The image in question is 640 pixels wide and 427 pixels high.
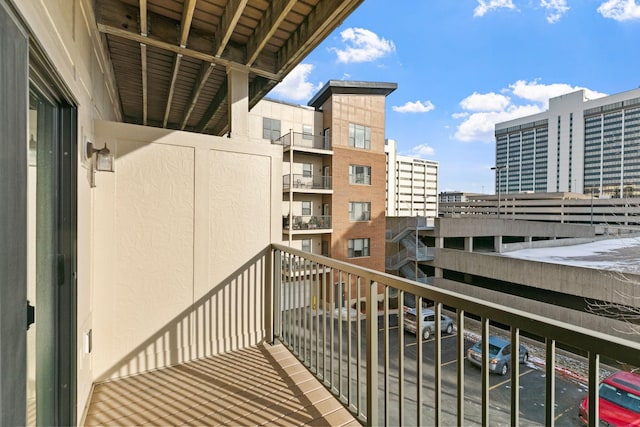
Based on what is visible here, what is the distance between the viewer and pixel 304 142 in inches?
566

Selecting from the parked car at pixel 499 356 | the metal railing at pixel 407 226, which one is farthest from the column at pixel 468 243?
the parked car at pixel 499 356

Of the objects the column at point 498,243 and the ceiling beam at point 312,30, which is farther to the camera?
the column at point 498,243

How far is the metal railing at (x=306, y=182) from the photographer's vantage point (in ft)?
44.6

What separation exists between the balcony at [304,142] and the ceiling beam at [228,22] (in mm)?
10717

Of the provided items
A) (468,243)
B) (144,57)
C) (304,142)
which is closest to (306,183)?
(304,142)

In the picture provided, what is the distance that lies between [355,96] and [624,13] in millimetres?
12503

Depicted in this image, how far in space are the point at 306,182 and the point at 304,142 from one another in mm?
1933

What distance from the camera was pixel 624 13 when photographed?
533 inches

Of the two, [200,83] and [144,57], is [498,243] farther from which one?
[144,57]

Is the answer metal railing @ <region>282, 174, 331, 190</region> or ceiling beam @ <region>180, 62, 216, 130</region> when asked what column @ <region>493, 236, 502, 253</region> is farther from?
ceiling beam @ <region>180, 62, 216, 130</region>

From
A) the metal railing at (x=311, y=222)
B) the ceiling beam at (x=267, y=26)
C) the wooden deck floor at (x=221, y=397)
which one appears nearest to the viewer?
the wooden deck floor at (x=221, y=397)

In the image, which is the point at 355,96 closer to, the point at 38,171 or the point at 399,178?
the point at 38,171

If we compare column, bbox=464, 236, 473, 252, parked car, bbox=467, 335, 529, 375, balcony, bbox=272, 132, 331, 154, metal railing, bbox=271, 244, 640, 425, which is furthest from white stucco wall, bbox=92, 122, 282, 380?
column, bbox=464, 236, 473, 252

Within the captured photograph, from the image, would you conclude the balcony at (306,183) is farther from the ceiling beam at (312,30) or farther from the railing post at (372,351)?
the railing post at (372,351)
